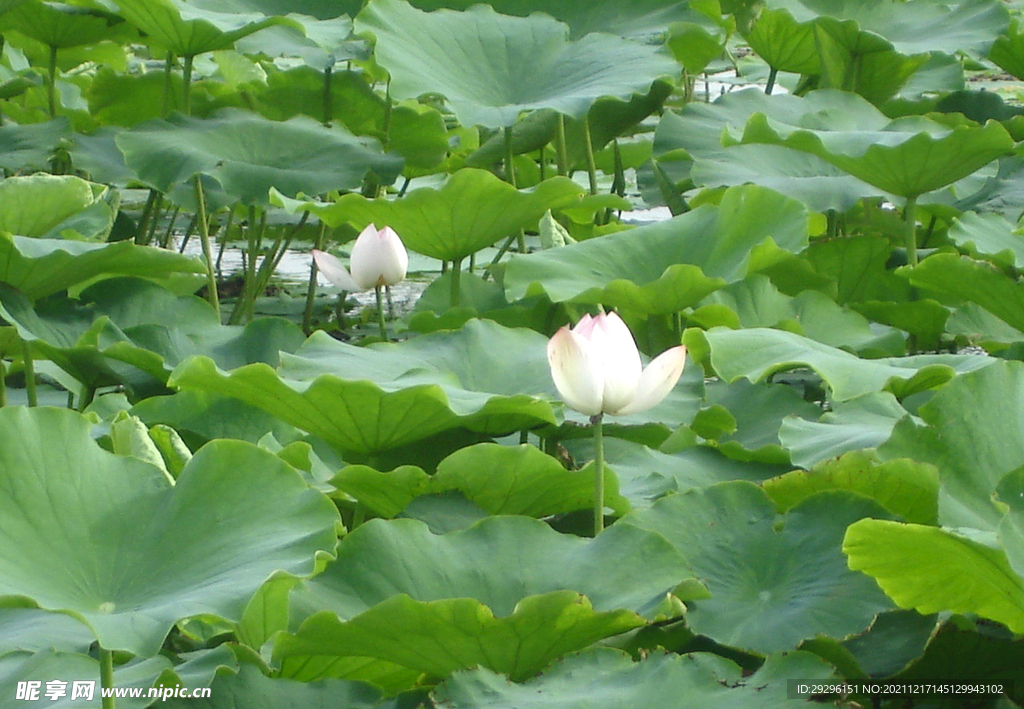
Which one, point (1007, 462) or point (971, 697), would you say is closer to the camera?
point (971, 697)

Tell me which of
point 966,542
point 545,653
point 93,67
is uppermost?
point 966,542

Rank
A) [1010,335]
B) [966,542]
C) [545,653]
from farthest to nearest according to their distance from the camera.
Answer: [1010,335], [545,653], [966,542]

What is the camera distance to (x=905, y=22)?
2457mm

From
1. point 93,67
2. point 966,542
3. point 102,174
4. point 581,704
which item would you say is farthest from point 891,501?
point 93,67

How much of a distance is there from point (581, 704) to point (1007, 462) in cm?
46

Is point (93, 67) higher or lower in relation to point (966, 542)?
lower

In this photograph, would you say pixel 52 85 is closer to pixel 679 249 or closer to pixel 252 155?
pixel 252 155

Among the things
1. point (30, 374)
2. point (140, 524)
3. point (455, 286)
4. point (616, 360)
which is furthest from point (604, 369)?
point (30, 374)

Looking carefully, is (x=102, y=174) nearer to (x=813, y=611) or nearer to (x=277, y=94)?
(x=277, y=94)

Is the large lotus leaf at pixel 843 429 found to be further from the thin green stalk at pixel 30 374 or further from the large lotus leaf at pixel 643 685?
the thin green stalk at pixel 30 374

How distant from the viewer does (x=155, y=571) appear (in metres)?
0.90

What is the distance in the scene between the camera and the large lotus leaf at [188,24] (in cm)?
192

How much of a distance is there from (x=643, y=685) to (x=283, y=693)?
27 centimetres

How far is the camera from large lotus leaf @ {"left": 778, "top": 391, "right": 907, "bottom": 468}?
1.12 m
